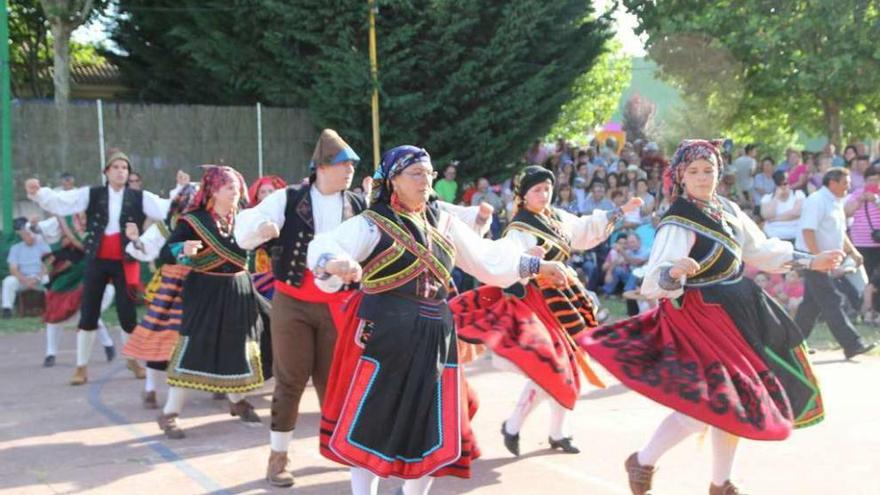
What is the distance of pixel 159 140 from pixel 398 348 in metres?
14.6

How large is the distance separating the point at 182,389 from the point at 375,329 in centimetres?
263

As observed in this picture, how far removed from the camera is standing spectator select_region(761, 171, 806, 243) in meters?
11.9

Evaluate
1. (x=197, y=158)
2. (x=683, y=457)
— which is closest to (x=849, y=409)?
(x=683, y=457)

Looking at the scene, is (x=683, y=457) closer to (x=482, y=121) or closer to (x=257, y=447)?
(x=257, y=447)

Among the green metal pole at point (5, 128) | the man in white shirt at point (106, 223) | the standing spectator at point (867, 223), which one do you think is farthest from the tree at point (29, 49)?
the standing spectator at point (867, 223)

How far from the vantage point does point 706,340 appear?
15.1 ft

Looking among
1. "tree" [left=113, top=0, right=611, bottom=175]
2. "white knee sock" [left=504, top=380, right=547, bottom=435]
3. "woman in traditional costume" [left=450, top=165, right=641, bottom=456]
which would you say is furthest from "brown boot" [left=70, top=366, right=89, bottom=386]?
"tree" [left=113, top=0, right=611, bottom=175]

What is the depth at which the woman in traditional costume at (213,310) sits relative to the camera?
6.47m

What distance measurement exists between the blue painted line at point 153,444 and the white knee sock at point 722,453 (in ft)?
7.99

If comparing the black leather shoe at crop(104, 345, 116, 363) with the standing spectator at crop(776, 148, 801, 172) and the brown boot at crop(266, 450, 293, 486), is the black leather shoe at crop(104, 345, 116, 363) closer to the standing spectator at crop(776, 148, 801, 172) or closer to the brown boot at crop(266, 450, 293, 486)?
the brown boot at crop(266, 450, 293, 486)

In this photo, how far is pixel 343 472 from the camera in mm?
5676

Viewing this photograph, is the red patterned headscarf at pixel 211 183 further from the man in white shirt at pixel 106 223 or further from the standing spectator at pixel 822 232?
the standing spectator at pixel 822 232

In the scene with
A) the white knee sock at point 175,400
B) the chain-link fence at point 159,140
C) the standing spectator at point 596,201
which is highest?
the chain-link fence at point 159,140

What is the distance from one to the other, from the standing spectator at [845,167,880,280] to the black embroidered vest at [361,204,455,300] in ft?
26.6
